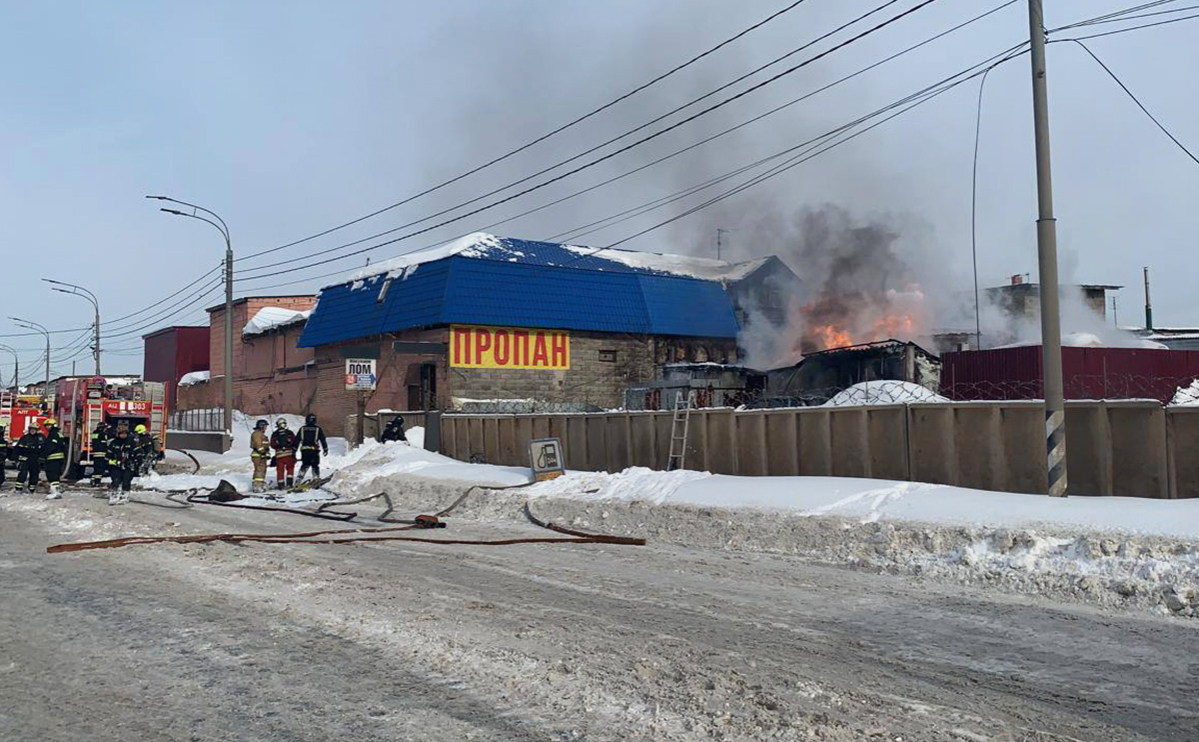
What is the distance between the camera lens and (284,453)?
20469 mm

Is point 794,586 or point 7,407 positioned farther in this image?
point 7,407

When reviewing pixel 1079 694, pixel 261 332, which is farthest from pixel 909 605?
pixel 261 332

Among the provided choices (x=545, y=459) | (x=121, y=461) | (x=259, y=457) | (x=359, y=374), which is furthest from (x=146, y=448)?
(x=545, y=459)

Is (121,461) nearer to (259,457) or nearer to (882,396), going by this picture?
(259,457)

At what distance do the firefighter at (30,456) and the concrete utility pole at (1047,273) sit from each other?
19729mm

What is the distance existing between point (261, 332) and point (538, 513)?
113ft

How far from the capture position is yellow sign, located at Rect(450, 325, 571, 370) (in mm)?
33250

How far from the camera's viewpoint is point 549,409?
32.1 meters

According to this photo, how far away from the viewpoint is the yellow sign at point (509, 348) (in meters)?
33.2

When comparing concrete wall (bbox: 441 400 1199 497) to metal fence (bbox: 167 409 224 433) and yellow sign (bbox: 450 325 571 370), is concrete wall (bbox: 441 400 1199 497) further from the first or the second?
metal fence (bbox: 167 409 224 433)

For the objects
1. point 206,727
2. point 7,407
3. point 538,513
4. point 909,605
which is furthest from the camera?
point 7,407

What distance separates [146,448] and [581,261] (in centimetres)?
2173

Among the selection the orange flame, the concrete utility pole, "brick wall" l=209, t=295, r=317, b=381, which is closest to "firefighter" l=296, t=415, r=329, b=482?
the concrete utility pole

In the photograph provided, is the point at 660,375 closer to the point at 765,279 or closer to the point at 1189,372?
the point at 765,279
